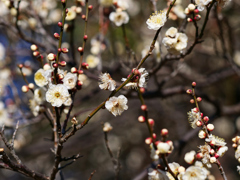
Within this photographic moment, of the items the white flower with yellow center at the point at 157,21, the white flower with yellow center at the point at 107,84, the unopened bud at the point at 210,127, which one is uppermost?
the white flower with yellow center at the point at 157,21

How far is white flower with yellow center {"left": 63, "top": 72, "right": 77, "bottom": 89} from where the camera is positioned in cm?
130

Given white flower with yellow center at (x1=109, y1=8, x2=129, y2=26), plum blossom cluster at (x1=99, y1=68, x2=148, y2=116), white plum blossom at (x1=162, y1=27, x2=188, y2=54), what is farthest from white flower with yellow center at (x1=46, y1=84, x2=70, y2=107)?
white flower with yellow center at (x1=109, y1=8, x2=129, y2=26)

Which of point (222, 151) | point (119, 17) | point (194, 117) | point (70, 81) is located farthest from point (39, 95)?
point (222, 151)

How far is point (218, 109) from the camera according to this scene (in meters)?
2.63

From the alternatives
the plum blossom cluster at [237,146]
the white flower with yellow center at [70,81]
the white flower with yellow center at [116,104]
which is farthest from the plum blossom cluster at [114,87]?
the plum blossom cluster at [237,146]

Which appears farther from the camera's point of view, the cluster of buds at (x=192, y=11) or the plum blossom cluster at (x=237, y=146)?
the cluster of buds at (x=192, y=11)

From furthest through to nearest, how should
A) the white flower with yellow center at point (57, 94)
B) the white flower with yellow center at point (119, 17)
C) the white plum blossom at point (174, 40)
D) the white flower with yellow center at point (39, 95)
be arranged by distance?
the white flower with yellow center at point (119, 17), the white flower with yellow center at point (39, 95), the white plum blossom at point (174, 40), the white flower with yellow center at point (57, 94)

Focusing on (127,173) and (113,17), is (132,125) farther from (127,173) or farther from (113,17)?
(113,17)

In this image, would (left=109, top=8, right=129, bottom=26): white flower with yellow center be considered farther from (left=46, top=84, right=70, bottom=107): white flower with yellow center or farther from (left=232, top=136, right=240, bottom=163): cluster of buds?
(left=232, top=136, right=240, bottom=163): cluster of buds

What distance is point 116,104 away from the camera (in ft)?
4.12

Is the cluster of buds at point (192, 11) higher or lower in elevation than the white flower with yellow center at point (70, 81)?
higher

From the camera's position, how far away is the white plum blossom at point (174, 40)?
4.81 feet

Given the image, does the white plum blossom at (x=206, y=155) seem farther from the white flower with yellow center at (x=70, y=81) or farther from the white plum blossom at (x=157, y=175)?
the white flower with yellow center at (x=70, y=81)

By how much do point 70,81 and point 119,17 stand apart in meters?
0.94
